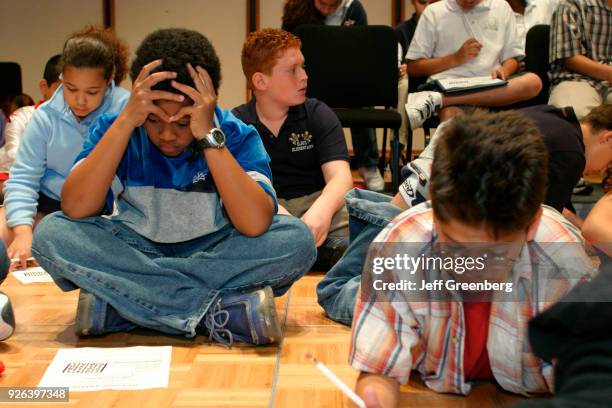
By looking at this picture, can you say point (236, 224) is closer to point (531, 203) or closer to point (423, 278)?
point (423, 278)

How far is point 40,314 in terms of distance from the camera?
197 cm

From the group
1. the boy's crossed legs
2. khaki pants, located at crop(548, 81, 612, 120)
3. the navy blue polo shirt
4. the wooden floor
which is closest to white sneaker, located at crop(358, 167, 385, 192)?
the boy's crossed legs

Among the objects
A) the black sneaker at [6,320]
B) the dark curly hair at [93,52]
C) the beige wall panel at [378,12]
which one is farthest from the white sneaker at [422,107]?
the beige wall panel at [378,12]

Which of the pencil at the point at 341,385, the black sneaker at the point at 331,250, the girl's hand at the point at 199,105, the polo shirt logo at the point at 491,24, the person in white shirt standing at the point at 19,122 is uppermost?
the polo shirt logo at the point at 491,24

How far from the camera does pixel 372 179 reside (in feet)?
12.1

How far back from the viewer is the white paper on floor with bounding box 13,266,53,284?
2322 millimetres

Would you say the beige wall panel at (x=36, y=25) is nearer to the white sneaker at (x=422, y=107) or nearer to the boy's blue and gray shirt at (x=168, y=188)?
the white sneaker at (x=422, y=107)

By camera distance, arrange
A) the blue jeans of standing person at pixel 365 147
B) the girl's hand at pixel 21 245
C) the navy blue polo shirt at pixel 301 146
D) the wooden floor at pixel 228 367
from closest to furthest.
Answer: the wooden floor at pixel 228 367
the girl's hand at pixel 21 245
the navy blue polo shirt at pixel 301 146
the blue jeans of standing person at pixel 365 147

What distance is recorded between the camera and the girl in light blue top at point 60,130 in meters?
2.35

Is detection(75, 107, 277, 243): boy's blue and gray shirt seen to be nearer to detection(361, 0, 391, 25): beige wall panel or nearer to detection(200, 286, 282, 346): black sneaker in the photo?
detection(200, 286, 282, 346): black sneaker

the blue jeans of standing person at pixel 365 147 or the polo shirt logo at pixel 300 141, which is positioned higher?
the polo shirt logo at pixel 300 141

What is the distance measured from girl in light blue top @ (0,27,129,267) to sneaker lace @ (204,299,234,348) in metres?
0.85

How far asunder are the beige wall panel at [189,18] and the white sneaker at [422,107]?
2.74 meters

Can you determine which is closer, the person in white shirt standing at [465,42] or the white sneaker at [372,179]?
the person in white shirt standing at [465,42]
